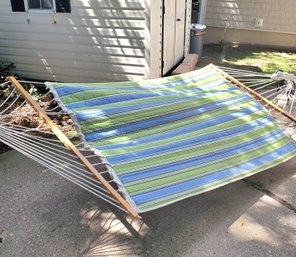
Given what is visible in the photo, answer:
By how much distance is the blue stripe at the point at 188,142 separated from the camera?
2.65m

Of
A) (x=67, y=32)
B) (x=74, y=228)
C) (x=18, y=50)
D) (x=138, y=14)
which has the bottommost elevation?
(x=74, y=228)

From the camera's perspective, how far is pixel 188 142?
2947 mm

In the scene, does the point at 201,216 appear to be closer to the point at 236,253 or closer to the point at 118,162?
the point at 236,253

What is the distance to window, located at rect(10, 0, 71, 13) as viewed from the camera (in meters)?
5.25

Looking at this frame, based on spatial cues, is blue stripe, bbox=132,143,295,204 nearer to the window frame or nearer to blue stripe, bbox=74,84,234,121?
blue stripe, bbox=74,84,234,121

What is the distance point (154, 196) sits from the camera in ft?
7.65

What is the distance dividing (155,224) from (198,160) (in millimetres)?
631

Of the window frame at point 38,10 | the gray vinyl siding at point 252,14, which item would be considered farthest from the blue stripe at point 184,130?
the gray vinyl siding at point 252,14

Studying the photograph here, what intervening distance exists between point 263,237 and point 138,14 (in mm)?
3466

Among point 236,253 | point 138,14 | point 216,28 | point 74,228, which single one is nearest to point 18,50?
point 138,14

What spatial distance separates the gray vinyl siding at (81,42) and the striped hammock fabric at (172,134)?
1.59m

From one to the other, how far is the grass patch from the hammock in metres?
3.82

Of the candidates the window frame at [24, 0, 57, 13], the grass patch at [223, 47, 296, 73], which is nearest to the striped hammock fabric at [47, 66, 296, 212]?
the window frame at [24, 0, 57, 13]

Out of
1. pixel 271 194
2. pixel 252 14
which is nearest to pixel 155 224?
pixel 271 194
